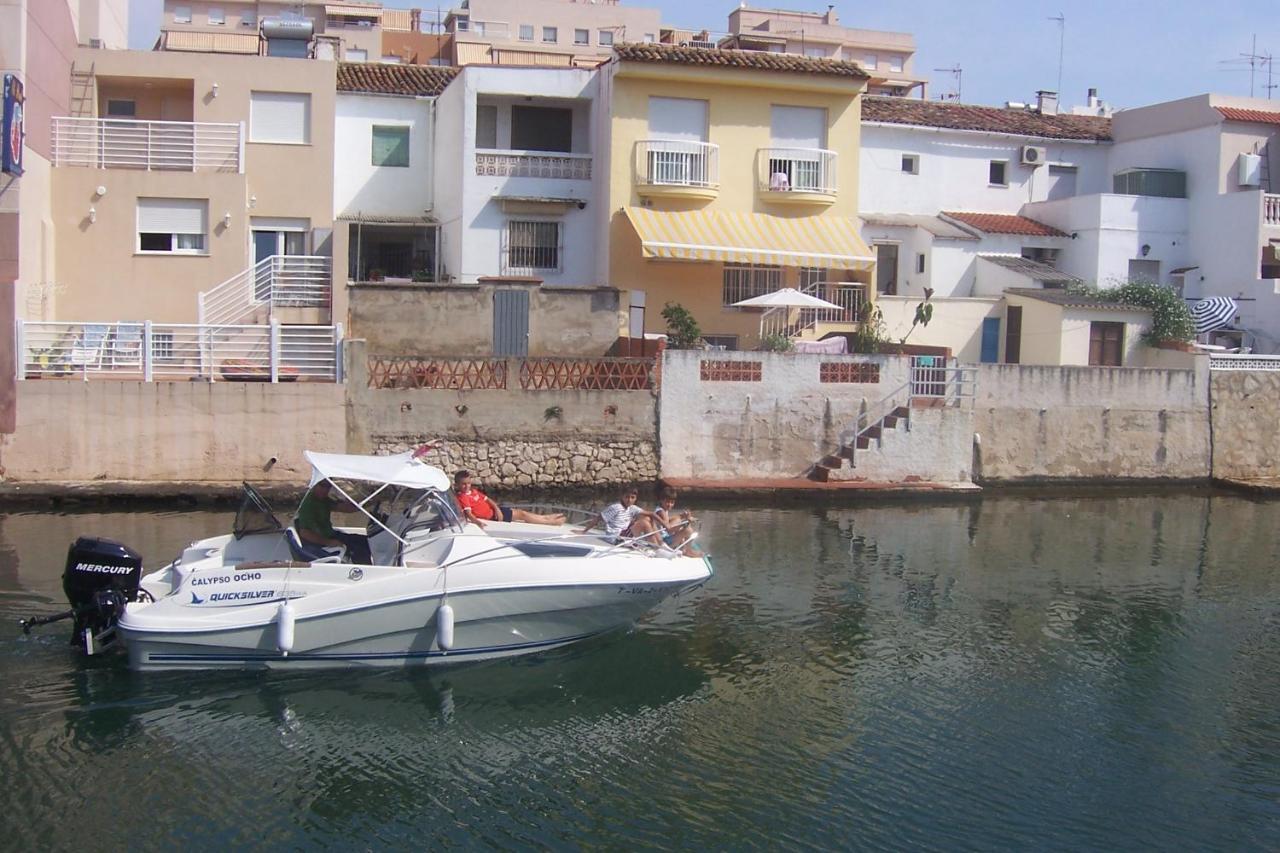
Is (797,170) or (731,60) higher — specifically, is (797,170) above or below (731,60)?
below

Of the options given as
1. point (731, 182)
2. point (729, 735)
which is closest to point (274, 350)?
point (731, 182)

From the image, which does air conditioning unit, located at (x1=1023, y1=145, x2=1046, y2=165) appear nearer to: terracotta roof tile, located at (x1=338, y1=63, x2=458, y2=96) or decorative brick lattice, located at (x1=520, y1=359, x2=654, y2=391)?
terracotta roof tile, located at (x1=338, y1=63, x2=458, y2=96)

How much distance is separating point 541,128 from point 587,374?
30.0 feet

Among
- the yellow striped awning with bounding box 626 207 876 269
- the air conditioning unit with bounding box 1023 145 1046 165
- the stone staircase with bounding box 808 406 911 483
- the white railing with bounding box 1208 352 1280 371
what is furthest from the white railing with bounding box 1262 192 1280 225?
the stone staircase with bounding box 808 406 911 483

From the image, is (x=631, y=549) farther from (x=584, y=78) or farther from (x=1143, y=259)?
(x=1143, y=259)

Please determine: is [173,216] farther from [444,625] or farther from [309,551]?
[444,625]

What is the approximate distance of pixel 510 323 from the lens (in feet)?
88.0

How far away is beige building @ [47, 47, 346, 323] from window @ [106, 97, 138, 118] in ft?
0.87

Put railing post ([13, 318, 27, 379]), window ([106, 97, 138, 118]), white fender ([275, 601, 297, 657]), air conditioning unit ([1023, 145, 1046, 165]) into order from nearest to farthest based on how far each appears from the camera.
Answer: white fender ([275, 601, 297, 657]) → railing post ([13, 318, 27, 379]) → window ([106, 97, 138, 118]) → air conditioning unit ([1023, 145, 1046, 165])

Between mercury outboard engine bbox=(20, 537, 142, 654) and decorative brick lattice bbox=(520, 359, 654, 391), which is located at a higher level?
decorative brick lattice bbox=(520, 359, 654, 391)

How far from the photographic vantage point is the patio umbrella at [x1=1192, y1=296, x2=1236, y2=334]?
109ft

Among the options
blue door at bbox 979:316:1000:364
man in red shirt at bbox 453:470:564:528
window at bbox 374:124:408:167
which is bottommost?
man in red shirt at bbox 453:470:564:528

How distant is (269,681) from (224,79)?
19.8 m

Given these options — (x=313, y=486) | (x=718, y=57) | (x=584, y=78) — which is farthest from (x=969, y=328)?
(x=313, y=486)
